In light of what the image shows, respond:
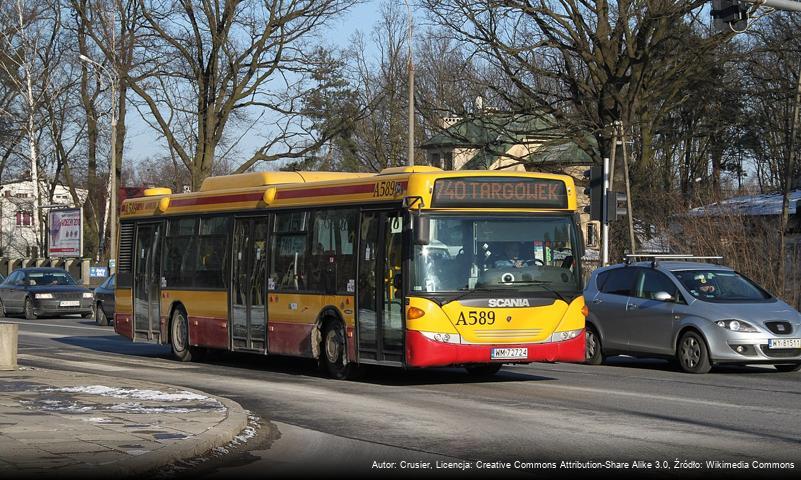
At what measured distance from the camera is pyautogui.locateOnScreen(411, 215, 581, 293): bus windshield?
603 inches

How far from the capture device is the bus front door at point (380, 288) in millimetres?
15602

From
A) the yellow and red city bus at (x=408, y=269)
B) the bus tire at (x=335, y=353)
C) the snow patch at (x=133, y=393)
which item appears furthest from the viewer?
the bus tire at (x=335, y=353)

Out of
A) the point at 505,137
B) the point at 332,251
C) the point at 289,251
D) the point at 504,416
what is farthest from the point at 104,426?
the point at 505,137

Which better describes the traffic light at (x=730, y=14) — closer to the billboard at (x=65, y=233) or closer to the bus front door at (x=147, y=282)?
the bus front door at (x=147, y=282)

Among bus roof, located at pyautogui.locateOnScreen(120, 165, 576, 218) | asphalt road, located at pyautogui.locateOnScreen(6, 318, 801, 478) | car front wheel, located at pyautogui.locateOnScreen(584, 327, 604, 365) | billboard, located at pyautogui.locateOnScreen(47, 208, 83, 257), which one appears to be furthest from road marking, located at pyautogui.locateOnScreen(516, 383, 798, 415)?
billboard, located at pyautogui.locateOnScreen(47, 208, 83, 257)

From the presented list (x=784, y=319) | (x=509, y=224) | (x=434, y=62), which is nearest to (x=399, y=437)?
(x=509, y=224)

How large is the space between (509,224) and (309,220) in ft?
11.3

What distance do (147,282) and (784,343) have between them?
443 inches

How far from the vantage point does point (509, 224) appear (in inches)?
619

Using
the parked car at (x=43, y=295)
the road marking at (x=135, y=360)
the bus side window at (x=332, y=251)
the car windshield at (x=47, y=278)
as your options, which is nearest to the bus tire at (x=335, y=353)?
the bus side window at (x=332, y=251)

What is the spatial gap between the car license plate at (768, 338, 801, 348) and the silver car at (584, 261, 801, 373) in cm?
1

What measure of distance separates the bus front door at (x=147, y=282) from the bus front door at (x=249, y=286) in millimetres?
2927

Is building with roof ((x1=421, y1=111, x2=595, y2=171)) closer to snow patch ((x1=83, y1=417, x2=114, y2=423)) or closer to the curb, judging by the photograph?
the curb

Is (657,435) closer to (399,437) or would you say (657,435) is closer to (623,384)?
(399,437)
